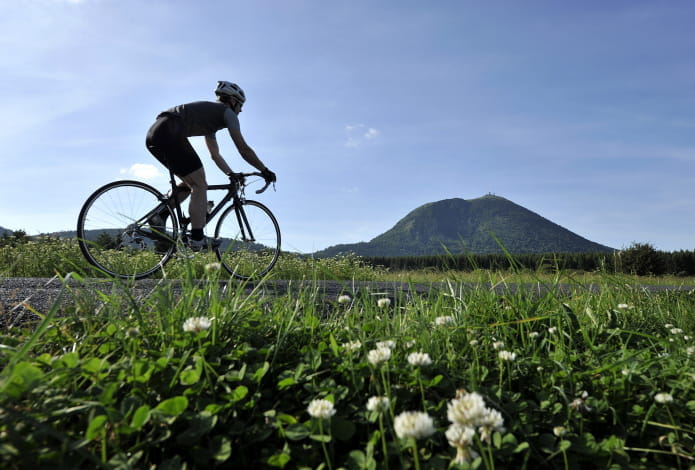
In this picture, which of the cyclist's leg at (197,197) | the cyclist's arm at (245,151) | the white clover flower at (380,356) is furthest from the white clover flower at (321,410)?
the cyclist's arm at (245,151)

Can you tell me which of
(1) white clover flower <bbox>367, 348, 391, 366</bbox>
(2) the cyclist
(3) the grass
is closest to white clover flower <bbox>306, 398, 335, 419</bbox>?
(3) the grass

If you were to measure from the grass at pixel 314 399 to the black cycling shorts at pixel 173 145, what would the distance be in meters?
3.36

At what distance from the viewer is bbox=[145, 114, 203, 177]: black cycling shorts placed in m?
5.36

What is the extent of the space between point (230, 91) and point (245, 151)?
3.04 ft

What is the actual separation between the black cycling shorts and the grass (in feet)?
11.0

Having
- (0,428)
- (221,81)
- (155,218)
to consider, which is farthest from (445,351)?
(221,81)

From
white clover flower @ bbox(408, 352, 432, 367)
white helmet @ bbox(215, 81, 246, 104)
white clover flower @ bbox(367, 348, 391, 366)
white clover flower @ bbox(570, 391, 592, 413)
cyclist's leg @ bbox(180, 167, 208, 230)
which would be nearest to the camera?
white clover flower @ bbox(367, 348, 391, 366)

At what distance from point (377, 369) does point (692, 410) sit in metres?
1.45

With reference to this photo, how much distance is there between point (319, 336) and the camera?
7.22 feet

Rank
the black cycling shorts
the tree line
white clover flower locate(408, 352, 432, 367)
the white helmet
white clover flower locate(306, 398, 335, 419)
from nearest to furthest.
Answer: white clover flower locate(306, 398, 335, 419)
white clover flower locate(408, 352, 432, 367)
the tree line
the black cycling shorts
the white helmet

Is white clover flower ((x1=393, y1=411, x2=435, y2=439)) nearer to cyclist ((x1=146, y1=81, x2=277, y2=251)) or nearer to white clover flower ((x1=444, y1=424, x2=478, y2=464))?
white clover flower ((x1=444, y1=424, x2=478, y2=464))

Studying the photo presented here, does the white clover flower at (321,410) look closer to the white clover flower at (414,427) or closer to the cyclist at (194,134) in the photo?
the white clover flower at (414,427)

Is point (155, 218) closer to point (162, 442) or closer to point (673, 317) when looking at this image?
point (162, 442)

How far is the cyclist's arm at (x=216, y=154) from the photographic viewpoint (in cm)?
587
